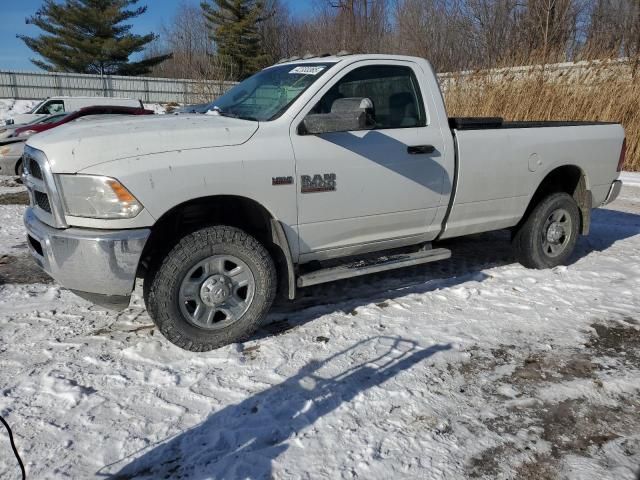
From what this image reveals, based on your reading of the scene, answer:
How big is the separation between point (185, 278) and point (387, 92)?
2218 millimetres

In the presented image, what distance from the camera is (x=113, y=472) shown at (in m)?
2.54

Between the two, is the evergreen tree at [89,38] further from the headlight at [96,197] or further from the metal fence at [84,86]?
the headlight at [96,197]

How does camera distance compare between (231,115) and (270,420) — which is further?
(231,115)

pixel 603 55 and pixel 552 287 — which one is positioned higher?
pixel 603 55

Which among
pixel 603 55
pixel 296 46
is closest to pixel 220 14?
pixel 296 46

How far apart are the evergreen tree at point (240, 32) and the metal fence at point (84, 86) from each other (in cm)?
554

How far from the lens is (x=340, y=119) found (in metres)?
3.73

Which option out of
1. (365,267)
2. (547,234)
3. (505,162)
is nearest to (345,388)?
(365,267)

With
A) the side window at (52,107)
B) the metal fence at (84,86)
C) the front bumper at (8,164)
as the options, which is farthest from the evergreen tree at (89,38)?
the front bumper at (8,164)

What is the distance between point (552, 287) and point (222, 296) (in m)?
3.15

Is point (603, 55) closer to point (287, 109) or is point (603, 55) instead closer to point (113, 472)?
point (287, 109)

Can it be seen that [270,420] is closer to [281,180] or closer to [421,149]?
[281,180]

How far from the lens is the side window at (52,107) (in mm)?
→ 19434

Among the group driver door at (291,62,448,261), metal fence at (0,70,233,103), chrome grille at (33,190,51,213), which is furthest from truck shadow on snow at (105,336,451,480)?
metal fence at (0,70,233,103)
